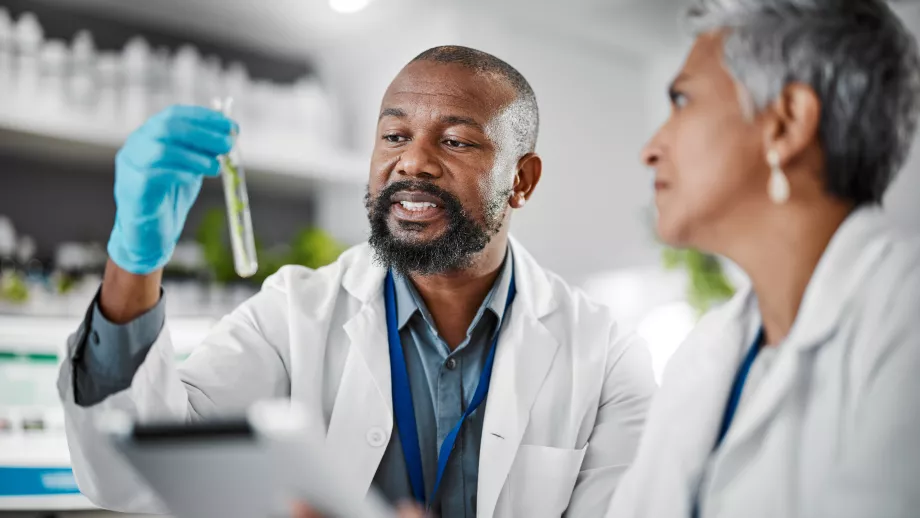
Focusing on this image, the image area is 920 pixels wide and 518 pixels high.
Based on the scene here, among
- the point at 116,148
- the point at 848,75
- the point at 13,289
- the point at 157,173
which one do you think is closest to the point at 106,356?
the point at 157,173

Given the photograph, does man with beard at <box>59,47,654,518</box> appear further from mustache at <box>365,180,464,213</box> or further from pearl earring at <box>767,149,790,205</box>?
pearl earring at <box>767,149,790,205</box>

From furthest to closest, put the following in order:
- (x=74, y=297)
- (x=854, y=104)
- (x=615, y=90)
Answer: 1. (x=74, y=297)
2. (x=615, y=90)
3. (x=854, y=104)

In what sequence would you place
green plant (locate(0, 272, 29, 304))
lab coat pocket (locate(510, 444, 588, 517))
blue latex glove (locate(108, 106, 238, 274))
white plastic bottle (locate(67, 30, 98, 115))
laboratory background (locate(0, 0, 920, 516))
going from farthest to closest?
white plastic bottle (locate(67, 30, 98, 115)) < green plant (locate(0, 272, 29, 304)) < laboratory background (locate(0, 0, 920, 516)) < lab coat pocket (locate(510, 444, 588, 517)) < blue latex glove (locate(108, 106, 238, 274))

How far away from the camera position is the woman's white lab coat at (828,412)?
2.02ft

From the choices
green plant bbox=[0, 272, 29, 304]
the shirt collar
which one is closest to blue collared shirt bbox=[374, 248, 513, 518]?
the shirt collar

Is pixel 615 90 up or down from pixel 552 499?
up

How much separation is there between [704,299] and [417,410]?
1.82 ft

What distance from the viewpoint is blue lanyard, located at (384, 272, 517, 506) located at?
977 mm

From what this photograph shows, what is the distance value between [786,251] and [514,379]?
0.41m

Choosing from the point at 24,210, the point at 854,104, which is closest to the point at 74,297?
the point at 24,210

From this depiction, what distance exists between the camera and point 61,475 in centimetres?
180

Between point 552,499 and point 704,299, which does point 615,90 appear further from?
point 552,499

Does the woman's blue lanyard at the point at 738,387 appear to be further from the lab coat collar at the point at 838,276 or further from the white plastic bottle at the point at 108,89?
the white plastic bottle at the point at 108,89

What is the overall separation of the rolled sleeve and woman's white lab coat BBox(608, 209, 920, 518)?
24.9 inches
